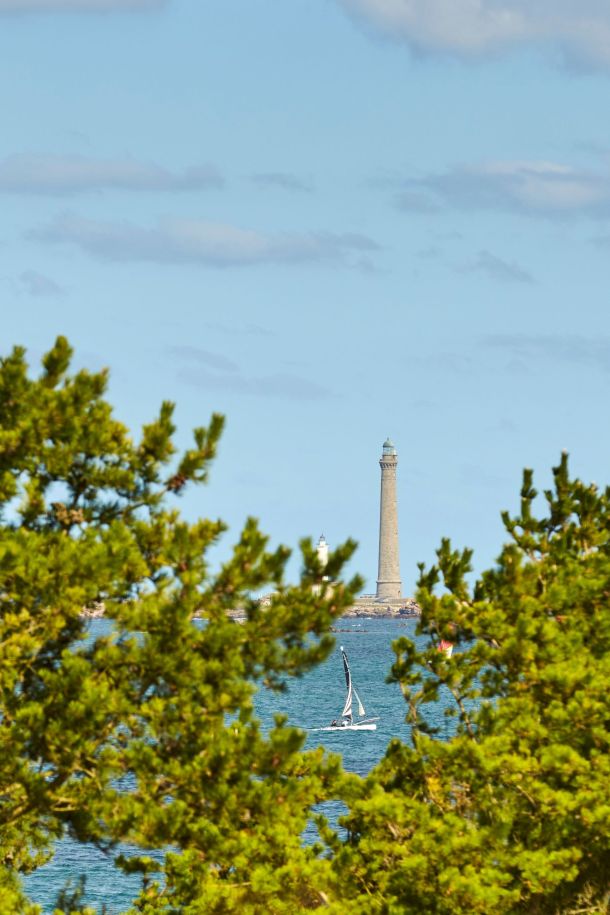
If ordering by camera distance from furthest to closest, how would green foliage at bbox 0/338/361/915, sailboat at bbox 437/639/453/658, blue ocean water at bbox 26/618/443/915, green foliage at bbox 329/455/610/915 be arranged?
blue ocean water at bbox 26/618/443/915 < sailboat at bbox 437/639/453/658 < green foliage at bbox 329/455/610/915 < green foliage at bbox 0/338/361/915

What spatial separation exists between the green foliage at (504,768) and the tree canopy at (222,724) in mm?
48

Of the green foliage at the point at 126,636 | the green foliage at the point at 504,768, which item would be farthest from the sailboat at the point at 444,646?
the green foliage at the point at 126,636

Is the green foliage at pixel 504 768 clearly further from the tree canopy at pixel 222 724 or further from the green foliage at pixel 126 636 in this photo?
the green foliage at pixel 126 636

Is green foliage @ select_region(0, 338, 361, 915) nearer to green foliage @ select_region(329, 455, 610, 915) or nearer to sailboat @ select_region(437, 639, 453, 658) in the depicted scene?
green foliage @ select_region(329, 455, 610, 915)

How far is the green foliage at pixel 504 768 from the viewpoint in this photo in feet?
78.8

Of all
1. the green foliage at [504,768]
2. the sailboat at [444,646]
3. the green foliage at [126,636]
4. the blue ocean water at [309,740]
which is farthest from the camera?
the blue ocean water at [309,740]

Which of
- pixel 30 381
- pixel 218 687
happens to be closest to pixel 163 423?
pixel 30 381

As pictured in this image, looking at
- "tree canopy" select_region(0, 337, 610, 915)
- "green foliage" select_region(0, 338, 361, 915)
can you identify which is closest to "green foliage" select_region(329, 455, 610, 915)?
"tree canopy" select_region(0, 337, 610, 915)

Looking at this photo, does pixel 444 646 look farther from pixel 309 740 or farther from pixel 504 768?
pixel 309 740

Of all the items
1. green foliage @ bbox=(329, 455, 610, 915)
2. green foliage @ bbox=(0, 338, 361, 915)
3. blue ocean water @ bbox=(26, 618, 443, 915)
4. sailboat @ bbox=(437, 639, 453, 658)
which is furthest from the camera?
blue ocean water @ bbox=(26, 618, 443, 915)

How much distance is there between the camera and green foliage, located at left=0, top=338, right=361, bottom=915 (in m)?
20.3

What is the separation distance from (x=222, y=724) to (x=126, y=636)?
180cm

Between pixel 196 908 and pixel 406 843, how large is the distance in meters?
3.48

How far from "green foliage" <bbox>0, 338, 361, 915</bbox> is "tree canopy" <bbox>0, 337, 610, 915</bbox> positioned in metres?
0.03
